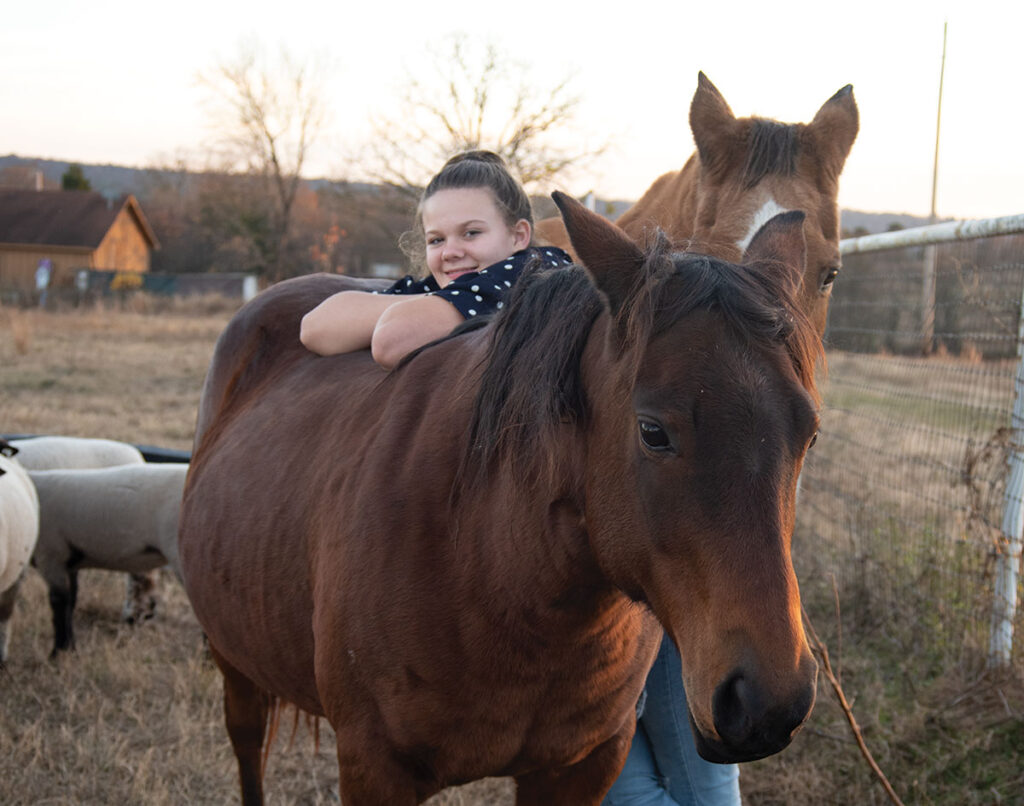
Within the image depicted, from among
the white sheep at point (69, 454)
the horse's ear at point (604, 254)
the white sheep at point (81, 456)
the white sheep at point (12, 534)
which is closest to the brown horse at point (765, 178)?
the horse's ear at point (604, 254)

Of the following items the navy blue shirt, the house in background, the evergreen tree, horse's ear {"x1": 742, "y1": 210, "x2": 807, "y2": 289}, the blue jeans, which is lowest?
the blue jeans

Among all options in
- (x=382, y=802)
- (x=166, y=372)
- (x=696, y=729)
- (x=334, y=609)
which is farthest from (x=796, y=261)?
(x=166, y=372)

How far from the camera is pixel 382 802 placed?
1813 mm

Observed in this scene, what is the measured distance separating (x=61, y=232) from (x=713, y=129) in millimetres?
51773

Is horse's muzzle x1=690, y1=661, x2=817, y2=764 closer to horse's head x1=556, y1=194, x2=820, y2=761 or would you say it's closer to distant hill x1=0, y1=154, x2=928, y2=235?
A: horse's head x1=556, y1=194, x2=820, y2=761

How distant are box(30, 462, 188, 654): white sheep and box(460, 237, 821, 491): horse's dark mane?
3.40 meters

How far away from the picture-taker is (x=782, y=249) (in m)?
1.58

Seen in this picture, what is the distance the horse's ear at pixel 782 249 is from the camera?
151 centimetres

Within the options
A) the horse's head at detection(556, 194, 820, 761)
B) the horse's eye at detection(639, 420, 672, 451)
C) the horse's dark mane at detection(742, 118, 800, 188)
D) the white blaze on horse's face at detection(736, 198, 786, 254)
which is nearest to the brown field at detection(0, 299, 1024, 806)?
the white blaze on horse's face at detection(736, 198, 786, 254)

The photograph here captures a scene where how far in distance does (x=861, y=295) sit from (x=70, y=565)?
6.01 meters

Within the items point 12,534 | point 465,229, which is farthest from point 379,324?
point 12,534

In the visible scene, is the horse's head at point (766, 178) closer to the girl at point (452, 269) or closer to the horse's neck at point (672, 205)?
the horse's neck at point (672, 205)

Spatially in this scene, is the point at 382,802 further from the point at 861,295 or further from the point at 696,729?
the point at 861,295

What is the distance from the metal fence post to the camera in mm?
3488
